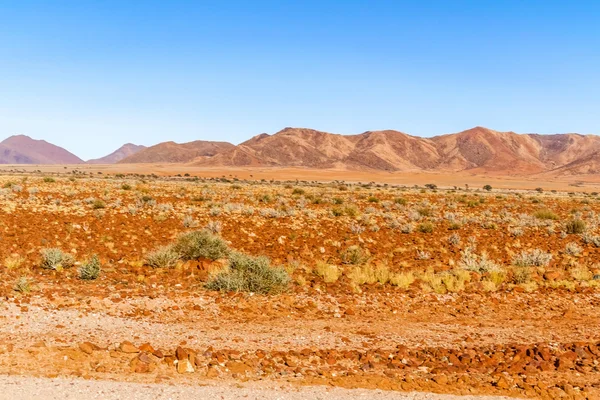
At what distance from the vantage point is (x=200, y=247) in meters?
14.6

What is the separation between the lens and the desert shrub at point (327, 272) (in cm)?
1279

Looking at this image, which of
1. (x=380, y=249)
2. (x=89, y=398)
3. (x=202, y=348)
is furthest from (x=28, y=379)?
(x=380, y=249)

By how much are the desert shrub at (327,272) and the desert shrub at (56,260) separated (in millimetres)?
5936

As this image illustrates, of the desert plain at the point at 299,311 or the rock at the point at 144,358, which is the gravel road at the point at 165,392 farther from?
the rock at the point at 144,358

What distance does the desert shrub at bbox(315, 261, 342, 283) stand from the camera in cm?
1279

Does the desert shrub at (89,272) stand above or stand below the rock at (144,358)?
above

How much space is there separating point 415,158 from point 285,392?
19810cm

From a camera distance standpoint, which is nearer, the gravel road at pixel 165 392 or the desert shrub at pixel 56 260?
the gravel road at pixel 165 392

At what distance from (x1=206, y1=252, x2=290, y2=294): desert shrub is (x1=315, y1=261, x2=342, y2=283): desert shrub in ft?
3.81

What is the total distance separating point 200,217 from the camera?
24.0 metres

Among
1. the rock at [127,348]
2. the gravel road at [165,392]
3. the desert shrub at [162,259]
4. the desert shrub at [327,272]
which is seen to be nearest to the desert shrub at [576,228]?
the desert shrub at [327,272]

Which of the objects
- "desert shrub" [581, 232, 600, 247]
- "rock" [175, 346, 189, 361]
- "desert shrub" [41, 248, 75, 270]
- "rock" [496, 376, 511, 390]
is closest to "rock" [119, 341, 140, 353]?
"rock" [175, 346, 189, 361]

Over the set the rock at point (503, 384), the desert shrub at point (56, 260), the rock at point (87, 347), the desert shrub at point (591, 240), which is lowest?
the rock at point (503, 384)

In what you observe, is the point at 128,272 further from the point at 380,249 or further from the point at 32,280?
the point at 380,249
